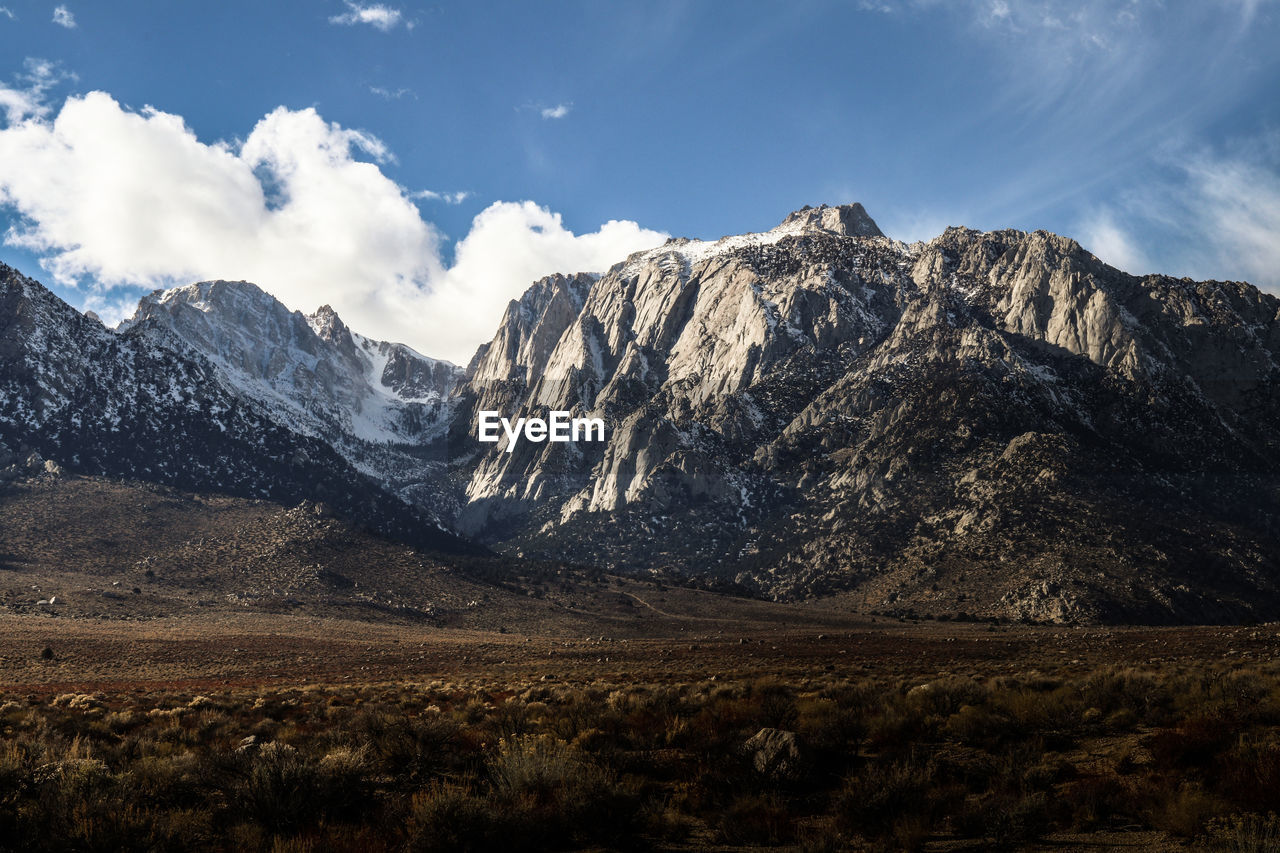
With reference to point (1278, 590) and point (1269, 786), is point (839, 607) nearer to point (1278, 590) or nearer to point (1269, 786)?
point (1278, 590)

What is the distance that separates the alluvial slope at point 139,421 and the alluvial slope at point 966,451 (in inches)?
1831

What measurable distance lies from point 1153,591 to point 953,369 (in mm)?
64995

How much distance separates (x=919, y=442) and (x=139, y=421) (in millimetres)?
140872

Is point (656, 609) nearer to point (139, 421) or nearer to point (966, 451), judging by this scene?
point (966, 451)

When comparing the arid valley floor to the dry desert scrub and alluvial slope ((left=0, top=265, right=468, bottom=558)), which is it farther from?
alluvial slope ((left=0, top=265, right=468, bottom=558))

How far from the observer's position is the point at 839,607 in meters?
97.9

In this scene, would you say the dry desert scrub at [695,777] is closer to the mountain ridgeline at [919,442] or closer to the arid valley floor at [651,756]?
the arid valley floor at [651,756]

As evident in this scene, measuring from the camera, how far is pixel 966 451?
120 m

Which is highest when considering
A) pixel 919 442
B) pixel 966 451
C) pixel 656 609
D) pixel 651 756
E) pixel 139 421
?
pixel 919 442

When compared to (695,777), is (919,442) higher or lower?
higher

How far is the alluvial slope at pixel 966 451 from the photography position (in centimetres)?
9312

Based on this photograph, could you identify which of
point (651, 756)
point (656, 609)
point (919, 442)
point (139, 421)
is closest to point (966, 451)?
point (919, 442)

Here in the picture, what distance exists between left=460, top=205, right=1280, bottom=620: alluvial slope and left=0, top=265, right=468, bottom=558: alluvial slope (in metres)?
46.5

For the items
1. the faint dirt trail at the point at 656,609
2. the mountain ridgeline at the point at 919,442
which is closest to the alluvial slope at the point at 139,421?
the mountain ridgeline at the point at 919,442
